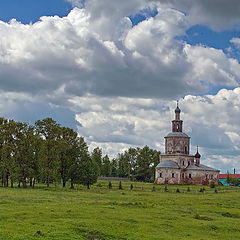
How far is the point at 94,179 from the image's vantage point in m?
87.6

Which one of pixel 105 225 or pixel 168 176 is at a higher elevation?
pixel 168 176

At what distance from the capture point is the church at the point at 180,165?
130m

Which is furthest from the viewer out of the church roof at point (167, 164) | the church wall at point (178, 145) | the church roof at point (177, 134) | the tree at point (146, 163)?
the tree at point (146, 163)

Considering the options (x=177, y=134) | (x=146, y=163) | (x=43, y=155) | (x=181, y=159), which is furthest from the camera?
(x=146, y=163)

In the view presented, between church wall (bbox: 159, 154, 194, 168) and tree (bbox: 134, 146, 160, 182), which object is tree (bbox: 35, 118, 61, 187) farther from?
tree (bbox: 134, 146, 160, 182)

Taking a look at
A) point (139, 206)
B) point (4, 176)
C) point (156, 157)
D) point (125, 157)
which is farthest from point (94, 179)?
point (125, 157)

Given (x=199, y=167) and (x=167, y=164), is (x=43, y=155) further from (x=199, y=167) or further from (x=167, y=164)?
(x=199, y=167)

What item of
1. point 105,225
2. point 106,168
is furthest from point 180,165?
point 105,225

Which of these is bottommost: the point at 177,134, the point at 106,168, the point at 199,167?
the point at 199,167

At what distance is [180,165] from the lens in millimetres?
134500

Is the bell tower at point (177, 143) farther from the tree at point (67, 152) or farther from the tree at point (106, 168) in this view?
the tree at point (67, 152)

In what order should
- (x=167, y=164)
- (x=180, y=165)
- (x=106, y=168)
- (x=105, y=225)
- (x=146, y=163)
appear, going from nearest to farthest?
(x=105, y=225) → (x=167, y=164) → (x=180, y=165) → (x=146, y=163) → (x=106, y=168)

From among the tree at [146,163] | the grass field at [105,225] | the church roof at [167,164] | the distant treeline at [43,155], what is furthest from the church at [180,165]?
the grass field at [105,225]

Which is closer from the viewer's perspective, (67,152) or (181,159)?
(67,152)
